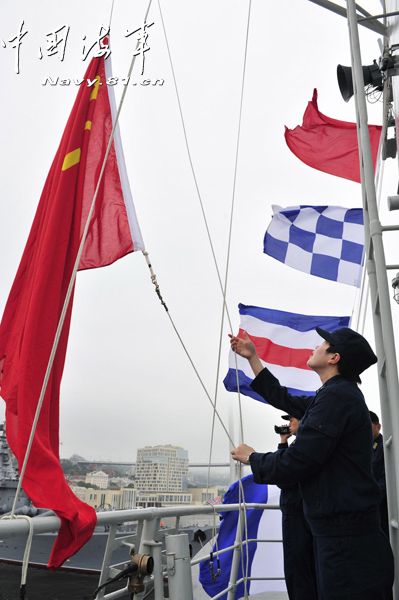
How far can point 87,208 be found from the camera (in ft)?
8.51

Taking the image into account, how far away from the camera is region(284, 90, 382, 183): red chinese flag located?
530 centimetres

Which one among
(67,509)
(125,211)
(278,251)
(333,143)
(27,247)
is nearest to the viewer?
(67,509)

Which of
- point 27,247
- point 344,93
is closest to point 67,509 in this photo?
point 27,247

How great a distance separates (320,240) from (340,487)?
14.7 ft

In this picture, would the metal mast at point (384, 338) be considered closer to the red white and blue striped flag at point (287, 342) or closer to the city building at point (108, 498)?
the red white and blue striped flag at point (287, 342)

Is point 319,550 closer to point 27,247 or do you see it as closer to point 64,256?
point 64,256

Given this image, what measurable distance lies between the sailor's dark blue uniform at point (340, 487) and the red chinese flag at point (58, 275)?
83 centimetres

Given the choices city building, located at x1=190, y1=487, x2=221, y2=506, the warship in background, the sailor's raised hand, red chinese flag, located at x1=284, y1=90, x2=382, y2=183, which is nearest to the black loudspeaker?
the sailor's raised hand

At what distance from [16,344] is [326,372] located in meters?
1.46

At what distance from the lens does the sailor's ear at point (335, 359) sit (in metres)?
1.72

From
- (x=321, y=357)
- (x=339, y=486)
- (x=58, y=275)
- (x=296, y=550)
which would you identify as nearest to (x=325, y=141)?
(x=58, y=275)

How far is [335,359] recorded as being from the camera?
1723 millimetres

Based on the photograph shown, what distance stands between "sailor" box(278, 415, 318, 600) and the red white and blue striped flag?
9.77 feet

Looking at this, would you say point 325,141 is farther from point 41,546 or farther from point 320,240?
point 41,546
